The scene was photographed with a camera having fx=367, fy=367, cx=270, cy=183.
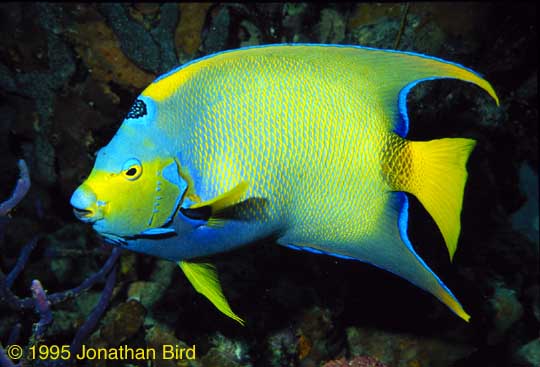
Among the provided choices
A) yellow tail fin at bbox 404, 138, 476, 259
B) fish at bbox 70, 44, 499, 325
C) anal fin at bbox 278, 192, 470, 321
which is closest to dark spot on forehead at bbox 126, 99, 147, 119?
fish at bbox 70, 44, 499, 325

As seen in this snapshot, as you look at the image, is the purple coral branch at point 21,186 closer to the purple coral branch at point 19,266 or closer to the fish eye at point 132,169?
the purple coral branch at point 19,266

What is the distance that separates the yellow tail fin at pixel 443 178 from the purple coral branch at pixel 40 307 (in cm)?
192

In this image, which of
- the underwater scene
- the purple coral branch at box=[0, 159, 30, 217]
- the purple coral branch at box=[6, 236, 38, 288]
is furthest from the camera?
the purple coral branch at box=[6, 236, 38, 288]

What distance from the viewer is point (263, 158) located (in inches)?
48.5

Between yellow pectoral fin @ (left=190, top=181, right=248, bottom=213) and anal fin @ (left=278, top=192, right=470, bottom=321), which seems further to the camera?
anal fin @ (left=278, top=192, right=470, bottom=321)

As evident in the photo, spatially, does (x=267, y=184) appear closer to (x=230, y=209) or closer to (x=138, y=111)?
(x=230, y=209)

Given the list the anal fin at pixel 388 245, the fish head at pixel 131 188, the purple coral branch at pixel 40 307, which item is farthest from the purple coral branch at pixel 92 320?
the anal fin at pixel 388 245

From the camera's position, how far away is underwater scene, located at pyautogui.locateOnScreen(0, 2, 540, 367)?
48.1 inches

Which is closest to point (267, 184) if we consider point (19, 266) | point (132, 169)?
point (132, 169)

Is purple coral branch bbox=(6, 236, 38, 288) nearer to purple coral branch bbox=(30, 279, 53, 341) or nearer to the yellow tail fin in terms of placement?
purple coral branch bbox=(30, 279, 53, 341)

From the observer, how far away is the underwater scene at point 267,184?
122 cm

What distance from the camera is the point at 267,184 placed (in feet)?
4.13

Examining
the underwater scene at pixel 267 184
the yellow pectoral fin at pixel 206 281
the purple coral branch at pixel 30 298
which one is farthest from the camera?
the purple coral branch at pixel 30 298

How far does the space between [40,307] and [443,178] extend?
2076 mm
